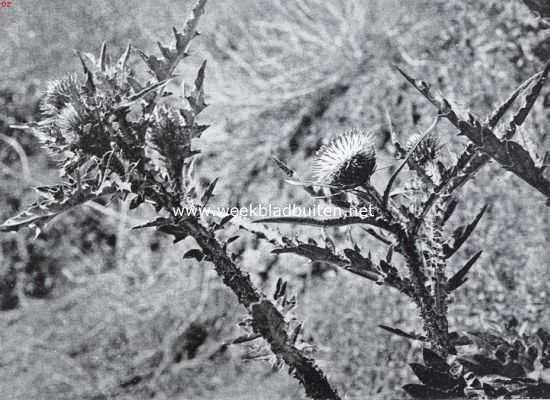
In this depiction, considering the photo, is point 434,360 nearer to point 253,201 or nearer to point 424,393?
point 424,393

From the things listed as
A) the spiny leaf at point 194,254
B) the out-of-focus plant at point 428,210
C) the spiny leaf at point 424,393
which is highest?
the spiny leaf at point 194,254

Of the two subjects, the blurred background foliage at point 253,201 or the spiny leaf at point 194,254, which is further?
the blurred background foliage at point 253,201

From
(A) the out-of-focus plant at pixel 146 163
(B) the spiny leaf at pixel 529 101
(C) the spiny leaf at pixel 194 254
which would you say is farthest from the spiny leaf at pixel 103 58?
(B) the spiny leaf at pixel 529 101

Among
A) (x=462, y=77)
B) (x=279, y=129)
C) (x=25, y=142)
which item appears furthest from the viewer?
(x=25, y=142)

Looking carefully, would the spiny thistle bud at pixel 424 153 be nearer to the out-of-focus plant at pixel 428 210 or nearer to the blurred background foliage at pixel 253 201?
the out-of-focus plant at pixel 428 210

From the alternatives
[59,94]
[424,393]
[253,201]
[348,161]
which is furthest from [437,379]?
[253,201]

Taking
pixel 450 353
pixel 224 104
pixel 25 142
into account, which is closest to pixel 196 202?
pixel 450 353

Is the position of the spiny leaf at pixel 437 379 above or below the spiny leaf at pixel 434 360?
below

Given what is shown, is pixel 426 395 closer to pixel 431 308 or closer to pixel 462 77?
pixel 431 308
